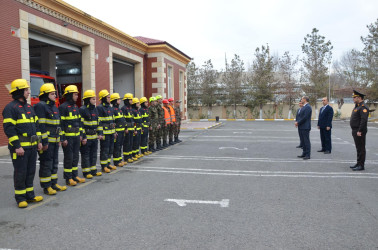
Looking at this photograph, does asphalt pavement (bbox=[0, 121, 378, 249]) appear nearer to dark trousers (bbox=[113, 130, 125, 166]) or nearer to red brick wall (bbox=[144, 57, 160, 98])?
dark trousers (bbox=[113, 130, 125, 166])

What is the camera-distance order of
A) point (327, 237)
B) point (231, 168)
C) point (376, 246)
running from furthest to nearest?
point (231, 168) < point (327, 237) < point (376, 246)

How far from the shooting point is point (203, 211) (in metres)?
4.91

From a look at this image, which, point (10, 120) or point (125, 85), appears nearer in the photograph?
point (10, 120)

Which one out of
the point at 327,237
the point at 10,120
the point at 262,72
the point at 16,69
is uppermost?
the point at 262,72

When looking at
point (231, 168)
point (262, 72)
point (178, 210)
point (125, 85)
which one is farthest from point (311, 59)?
point (178, 210)

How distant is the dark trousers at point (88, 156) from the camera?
7171mm

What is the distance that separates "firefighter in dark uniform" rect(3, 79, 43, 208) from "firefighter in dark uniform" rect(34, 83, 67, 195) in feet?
1.19

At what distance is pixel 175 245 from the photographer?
3.67m

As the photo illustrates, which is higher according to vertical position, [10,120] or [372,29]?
[372,29]

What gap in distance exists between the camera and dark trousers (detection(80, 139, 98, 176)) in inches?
282

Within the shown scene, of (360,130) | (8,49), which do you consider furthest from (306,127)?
(8,49)

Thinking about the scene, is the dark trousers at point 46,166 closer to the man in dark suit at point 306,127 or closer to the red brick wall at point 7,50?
the red brick wall at point 7,50

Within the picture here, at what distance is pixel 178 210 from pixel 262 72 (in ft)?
138

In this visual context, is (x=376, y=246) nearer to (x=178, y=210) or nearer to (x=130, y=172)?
(x=178, y=210)
